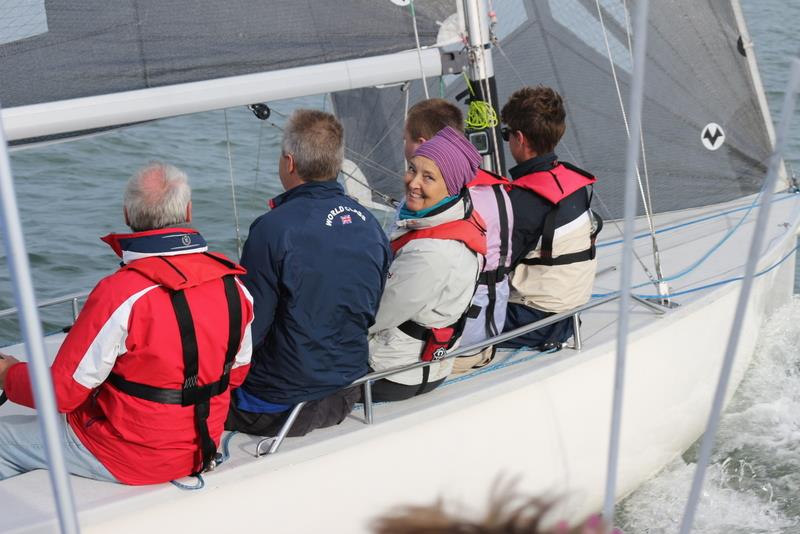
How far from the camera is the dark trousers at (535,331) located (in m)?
2.83

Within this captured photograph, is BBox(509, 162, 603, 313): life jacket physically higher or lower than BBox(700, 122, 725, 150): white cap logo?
lower

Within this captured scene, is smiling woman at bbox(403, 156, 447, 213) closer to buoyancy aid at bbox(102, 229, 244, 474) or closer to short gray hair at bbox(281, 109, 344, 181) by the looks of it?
short gray hair at bbox(281, 109, 344, 181)

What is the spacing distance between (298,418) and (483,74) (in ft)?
4.41

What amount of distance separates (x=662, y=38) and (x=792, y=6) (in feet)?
29.0

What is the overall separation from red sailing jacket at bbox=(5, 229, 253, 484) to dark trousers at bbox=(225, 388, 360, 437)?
20 centimetres

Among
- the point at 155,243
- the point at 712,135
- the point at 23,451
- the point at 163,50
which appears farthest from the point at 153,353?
the point at 712,135

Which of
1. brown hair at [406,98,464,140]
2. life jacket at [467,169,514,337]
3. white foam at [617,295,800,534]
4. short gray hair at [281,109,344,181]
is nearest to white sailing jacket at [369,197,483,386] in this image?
life jacket at [467,169,514,337]

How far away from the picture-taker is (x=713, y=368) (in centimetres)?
329

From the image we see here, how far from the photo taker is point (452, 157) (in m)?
2.32

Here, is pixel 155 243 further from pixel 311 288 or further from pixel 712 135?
pixel 712 135

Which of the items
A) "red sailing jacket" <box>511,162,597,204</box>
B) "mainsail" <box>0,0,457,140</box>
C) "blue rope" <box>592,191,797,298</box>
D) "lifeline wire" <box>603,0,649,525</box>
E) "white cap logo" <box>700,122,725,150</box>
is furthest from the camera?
"white cap logo" <box>700,122,725,150</box>

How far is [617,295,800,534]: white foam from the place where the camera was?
3.17 meters

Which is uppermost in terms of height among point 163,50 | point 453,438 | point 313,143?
point 163,50

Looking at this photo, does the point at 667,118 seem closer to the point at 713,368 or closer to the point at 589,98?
the point at 589,98
